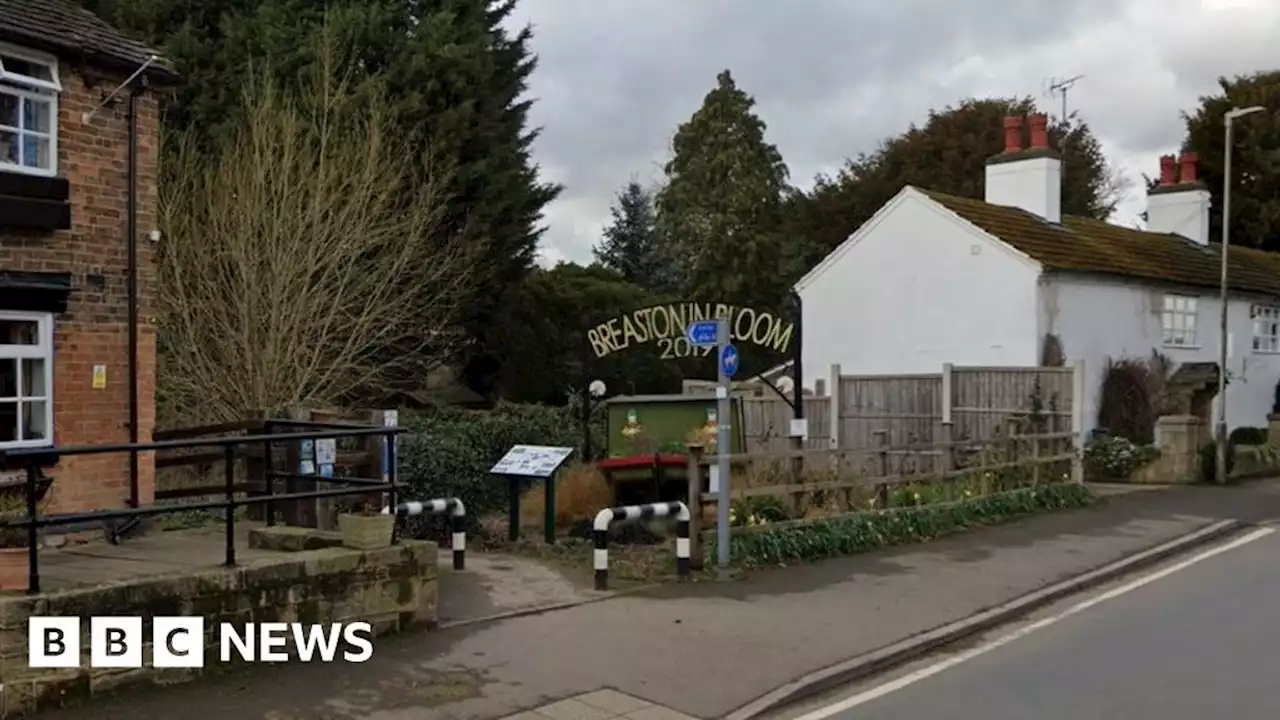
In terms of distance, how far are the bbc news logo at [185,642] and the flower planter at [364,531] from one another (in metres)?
0.57

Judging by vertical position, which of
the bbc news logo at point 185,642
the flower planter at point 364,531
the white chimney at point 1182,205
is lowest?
the bbc news logo at point 185,642

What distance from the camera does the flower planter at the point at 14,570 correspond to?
652cm

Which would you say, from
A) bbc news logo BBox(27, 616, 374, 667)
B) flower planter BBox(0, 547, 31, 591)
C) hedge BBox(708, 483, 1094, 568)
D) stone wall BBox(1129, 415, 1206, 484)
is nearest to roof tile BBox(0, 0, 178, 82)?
flower planter BBox(0, 547, 31, 591)

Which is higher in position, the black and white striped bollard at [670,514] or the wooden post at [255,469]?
the wooden post at [255,469]

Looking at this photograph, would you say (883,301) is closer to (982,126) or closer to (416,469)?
(416,469)

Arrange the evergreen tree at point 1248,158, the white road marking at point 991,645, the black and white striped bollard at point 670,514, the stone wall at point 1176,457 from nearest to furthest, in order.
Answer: the white road marking at point 991,645 → the black and white striped bollard at point 670,514 → the stone wall at point 1176,457 → the evergreen tree at point 1248,158

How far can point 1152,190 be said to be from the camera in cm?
3100

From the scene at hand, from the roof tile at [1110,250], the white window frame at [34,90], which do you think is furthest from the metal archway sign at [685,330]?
the roof tile at [1110,250]

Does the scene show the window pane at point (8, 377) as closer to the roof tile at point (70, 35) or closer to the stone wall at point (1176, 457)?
the roof tile at point (70, 35)

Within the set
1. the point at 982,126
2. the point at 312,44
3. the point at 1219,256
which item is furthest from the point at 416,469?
the point at 982,126

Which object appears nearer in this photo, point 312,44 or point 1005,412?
point 1005,412

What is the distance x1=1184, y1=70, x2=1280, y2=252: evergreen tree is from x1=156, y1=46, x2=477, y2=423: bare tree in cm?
2989

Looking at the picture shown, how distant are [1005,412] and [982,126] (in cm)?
2647

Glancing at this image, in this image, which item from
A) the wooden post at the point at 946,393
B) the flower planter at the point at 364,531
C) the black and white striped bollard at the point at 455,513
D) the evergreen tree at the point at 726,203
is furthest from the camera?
the evergreen tree at the point at 726,203
